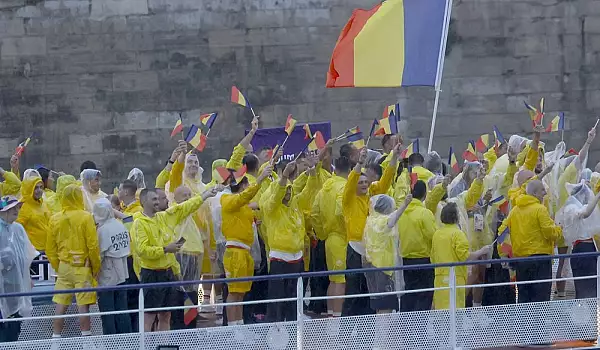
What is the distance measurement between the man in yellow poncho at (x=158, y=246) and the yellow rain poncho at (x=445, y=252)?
7.10ft

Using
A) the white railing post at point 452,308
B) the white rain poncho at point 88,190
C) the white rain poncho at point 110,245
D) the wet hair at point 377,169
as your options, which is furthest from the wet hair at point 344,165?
the white rain poncho at point 88,190

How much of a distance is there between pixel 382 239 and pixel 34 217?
12.7 feet

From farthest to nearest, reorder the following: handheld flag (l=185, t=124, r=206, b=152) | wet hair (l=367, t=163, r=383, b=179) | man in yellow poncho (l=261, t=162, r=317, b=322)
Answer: handheld flag (l=185, t=124, r=206, b=152) < wet hair (l=367, t=163, r=383, b=179) < man in yellow poncho (l=261, t=162, r=317, b=322)

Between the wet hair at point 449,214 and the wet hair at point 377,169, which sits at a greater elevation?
the wet hair at point 377,169

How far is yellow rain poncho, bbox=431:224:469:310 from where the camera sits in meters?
12.1

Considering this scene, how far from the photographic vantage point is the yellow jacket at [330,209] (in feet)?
42.8

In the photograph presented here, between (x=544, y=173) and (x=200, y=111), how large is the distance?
326 inches

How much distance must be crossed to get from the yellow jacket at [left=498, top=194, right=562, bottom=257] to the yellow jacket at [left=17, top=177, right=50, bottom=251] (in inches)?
191

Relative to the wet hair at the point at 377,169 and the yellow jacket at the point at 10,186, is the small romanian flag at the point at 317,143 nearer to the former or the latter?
the wet hair at the point at 377,169

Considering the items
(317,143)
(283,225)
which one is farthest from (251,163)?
(283,225)

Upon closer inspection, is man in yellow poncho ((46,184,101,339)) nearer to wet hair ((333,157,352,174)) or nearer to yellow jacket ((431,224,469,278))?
wet hair ((333,157,352,174))

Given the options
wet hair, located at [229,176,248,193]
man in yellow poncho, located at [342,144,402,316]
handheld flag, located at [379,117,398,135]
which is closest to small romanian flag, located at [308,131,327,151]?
handheld flag, located at [379,117,398,135]

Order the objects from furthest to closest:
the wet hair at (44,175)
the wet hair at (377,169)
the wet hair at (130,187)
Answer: the wet hair at (44,175) → the wet hair at (130,187) → the wet hair at (377,169)

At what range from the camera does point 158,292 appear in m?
12.0
